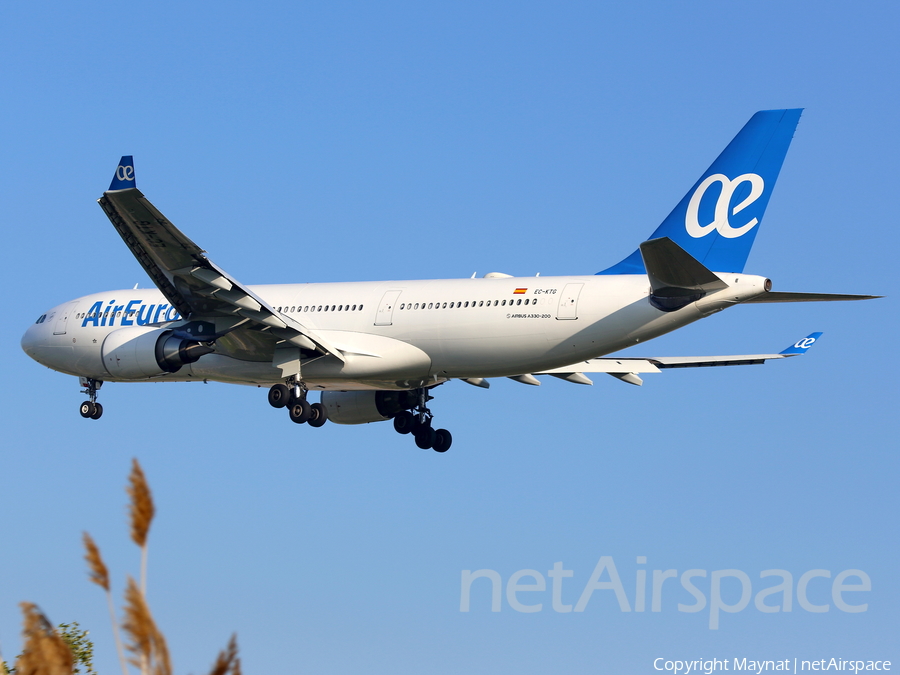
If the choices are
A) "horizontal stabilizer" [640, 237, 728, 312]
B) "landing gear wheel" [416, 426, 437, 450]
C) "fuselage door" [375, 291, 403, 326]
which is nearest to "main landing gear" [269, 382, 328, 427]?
"fuselage door" [375, 291, 403, 326]

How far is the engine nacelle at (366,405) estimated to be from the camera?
3538 centimetres

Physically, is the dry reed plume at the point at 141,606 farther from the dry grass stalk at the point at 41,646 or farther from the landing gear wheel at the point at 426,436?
the landing gear wheel at the point at 426,436

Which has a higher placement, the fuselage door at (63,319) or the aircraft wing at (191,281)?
the fuselage door at (63,319)

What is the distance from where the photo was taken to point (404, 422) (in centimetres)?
3547

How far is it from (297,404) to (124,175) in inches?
311

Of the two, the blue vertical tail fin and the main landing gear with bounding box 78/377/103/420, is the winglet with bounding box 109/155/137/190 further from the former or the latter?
the blue vertical tail fin

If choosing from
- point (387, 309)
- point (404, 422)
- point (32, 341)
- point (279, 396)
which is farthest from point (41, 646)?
point (32, 341)

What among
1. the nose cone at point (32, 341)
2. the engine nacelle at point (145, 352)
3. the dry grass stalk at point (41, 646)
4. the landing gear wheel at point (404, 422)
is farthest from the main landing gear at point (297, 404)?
the dry grass stalk at point (41, 646)

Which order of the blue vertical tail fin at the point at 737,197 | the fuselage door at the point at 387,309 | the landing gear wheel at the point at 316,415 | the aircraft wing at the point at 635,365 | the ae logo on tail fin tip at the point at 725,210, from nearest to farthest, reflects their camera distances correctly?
1. the blue vertical tail fin at the point at 737,197
2. the ae logo on tail fin tip at the point at 725,210
3. the fuselage door at the point at 387,309
4. the landing gear wheel at the point at 316,415
5. the aircraft wing at the point at 635,365

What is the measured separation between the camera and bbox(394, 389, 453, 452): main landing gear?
35.2 m

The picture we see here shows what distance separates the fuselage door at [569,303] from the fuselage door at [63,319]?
16199 mm

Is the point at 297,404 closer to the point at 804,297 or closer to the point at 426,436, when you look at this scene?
the point at 426,436

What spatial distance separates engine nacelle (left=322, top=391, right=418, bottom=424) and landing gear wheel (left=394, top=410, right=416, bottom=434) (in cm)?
18

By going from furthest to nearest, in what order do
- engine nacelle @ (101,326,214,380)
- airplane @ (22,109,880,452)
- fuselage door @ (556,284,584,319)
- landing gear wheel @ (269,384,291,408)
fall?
1. landing gear wheel @ (269,384,291,408)
2. engine nacelle @ (101,326,214,380)
3. fuselage door @ (556,284,584,319)
4. airplane @ (22,109,880,452)
